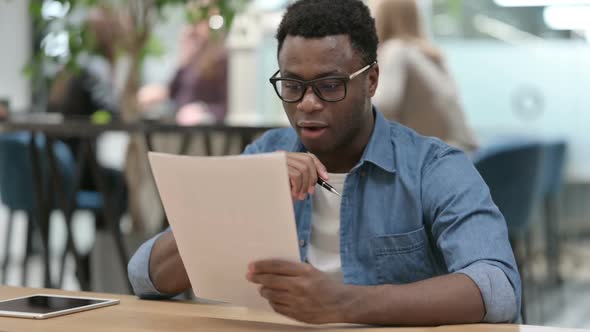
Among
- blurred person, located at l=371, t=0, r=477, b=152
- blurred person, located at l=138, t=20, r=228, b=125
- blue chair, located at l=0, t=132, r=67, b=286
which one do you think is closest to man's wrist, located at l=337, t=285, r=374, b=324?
blurred person, located at l=371, t=0, r=477, b=152

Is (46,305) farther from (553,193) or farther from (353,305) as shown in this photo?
(553,193)

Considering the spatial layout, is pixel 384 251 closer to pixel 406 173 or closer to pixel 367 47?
pixel 406 173

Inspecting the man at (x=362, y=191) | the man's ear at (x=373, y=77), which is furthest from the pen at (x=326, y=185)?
the man's ear at (x=373, y=77)

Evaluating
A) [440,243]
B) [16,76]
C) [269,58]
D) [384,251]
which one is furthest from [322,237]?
[16,76]

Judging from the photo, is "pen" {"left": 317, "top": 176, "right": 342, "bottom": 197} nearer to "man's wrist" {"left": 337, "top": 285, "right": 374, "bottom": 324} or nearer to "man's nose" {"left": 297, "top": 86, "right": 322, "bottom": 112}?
"man's nose" {"left": 297, "top": 86, "right": 322, "bottom": 112}

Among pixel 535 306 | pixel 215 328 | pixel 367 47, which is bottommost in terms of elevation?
pixel 535 306

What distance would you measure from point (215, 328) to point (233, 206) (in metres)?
0.21

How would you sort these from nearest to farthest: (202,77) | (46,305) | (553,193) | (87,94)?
(46,305), (553,193), (87,94), (202,77)

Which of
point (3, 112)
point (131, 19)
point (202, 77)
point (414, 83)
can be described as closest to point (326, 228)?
point (414, 83)

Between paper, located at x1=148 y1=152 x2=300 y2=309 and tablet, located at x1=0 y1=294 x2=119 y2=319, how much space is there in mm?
215

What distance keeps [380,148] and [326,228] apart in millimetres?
177

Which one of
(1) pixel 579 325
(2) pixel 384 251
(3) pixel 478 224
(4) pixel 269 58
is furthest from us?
(4) pixel 269 58

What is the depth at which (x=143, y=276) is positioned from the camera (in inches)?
72.1

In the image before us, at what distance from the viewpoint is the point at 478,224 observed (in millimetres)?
1649
